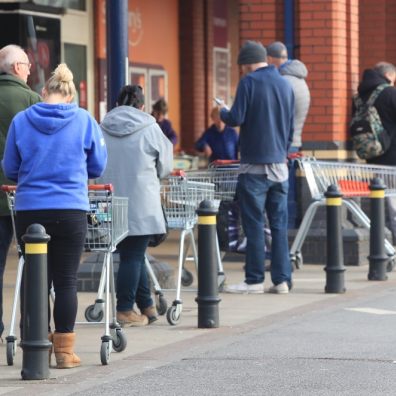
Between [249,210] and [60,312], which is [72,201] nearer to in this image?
[60,312]

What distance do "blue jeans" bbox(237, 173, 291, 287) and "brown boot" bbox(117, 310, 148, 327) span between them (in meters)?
2.15

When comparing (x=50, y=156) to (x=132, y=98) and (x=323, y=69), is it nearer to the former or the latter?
(x=132, y=98)

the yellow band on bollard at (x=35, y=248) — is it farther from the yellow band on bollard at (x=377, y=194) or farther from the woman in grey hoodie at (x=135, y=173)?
the yellow band on bollard at (x=377, y=194)

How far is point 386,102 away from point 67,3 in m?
6.06

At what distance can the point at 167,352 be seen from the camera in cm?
976

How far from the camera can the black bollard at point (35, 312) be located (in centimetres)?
867

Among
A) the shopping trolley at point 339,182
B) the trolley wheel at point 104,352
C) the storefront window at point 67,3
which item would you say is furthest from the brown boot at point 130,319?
the storefront window at point 67,3

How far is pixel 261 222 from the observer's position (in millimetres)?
12969

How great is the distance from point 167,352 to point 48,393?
1.54 metres

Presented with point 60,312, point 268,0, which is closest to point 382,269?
point 268,0

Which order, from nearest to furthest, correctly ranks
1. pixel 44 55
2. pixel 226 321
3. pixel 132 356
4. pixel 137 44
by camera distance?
1. pixel 132 356
2. pixel 226 321
3. pixel 44 55
4. pixel 137 44

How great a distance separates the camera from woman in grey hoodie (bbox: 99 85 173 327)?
34.6ft

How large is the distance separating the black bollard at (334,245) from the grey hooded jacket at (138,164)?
2.56m

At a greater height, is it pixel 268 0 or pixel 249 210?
pixel 268 0
